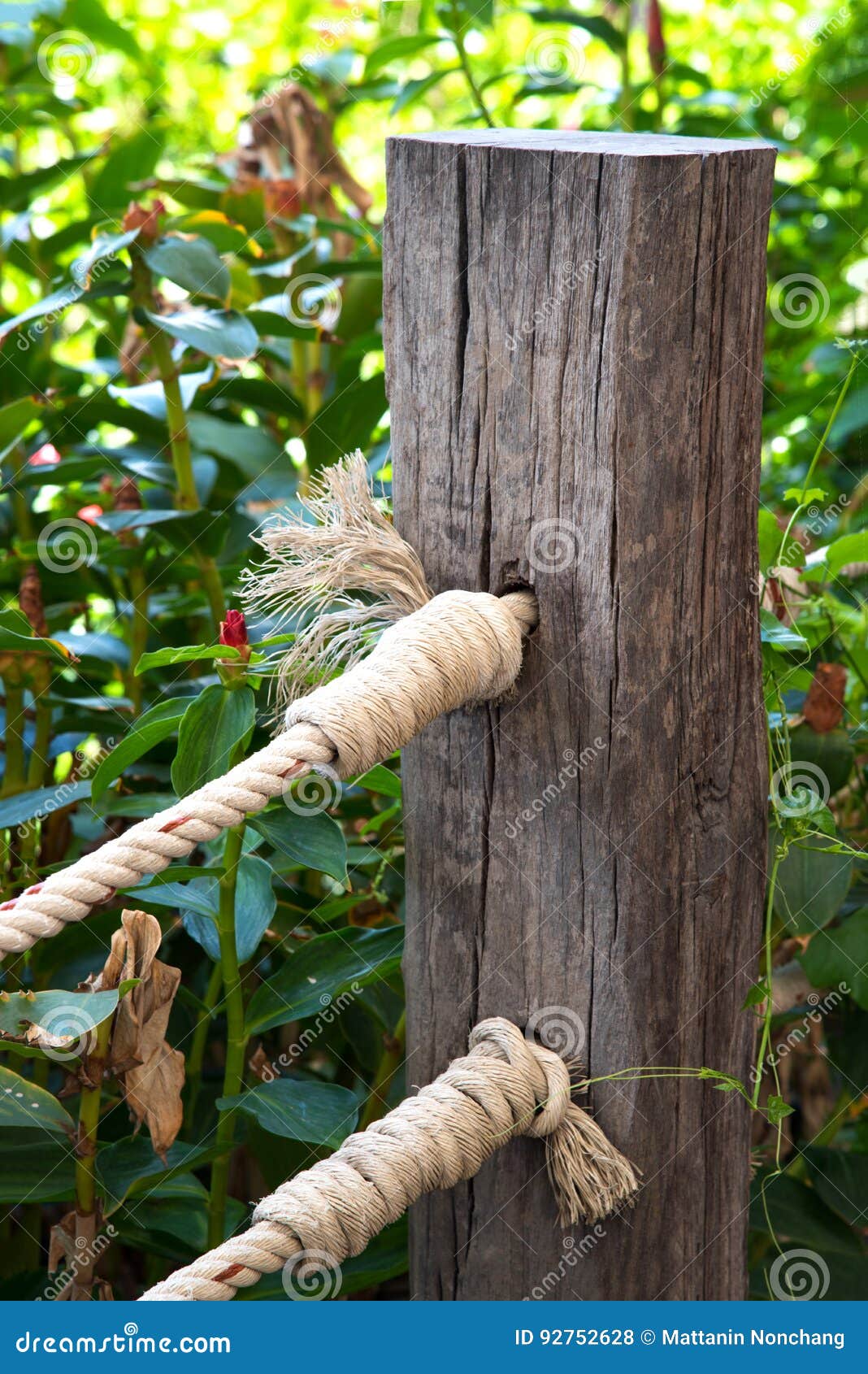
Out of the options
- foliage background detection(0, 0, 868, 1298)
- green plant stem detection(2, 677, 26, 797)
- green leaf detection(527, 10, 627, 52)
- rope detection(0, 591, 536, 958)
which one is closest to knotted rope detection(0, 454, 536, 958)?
rope detection(0, 591, 536, 958)

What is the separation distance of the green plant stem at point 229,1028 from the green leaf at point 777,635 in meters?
0.49

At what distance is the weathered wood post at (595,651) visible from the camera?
80 cm

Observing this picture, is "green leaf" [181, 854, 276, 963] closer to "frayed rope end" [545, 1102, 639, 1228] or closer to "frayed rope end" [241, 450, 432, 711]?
"frayed rope end" [241, 450, 432, 711]

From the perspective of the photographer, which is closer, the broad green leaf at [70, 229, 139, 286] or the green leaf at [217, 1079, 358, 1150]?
the green leaf at [217, 1079, 358, 1150]

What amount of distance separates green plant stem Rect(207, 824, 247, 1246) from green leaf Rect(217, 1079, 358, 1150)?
0.13ft

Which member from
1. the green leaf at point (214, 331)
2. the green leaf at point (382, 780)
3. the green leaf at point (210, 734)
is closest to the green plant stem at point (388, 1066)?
the green leaf at point (382, 780)

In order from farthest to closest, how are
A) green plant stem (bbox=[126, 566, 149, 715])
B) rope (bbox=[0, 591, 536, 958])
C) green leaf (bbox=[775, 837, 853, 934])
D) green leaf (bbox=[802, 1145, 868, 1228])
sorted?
green plant stem (bbox=[126, 566, 149, 715])
green leaf (bbox=[802, 1145, 868, 1228])
green leaf (bbox=[775, 837, 853, 934])
rope (bbox=[0, 591, 536, 958])

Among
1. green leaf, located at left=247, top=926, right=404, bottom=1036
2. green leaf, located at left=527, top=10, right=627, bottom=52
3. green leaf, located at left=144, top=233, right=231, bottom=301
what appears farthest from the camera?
green leaf, located at left=527, top=10, right=627, bottom=52

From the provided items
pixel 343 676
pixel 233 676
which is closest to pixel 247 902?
pixel 233 676

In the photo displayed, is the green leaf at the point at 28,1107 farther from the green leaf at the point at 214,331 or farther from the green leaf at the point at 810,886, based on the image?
the green leaf at the point at 214,331

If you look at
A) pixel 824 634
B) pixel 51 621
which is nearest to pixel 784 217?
pixel 824 634

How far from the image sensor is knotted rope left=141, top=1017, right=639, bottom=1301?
77cm

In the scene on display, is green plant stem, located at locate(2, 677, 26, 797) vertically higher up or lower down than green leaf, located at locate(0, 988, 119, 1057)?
lower down

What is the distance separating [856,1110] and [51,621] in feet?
4.05
